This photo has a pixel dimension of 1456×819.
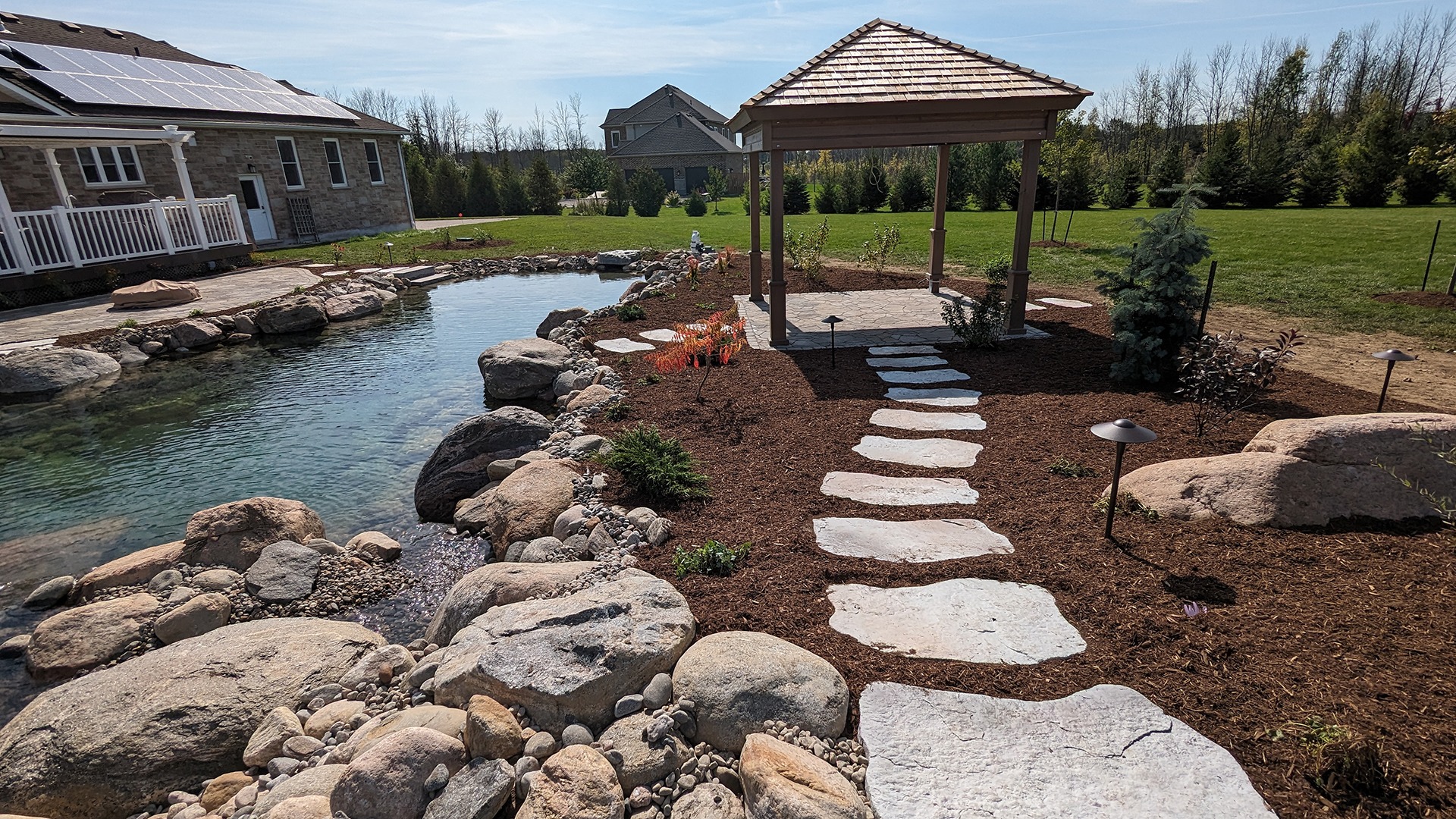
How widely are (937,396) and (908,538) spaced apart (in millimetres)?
2896

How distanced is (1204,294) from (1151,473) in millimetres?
2922

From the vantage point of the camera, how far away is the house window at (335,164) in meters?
22.1

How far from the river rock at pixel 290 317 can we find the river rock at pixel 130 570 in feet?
27.4

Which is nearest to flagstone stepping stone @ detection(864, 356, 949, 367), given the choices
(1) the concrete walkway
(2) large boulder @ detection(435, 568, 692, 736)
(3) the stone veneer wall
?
(2) large boulder @ detection(435, 568, 692, 736)

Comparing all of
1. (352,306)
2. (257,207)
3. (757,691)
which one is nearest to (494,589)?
(757,691)

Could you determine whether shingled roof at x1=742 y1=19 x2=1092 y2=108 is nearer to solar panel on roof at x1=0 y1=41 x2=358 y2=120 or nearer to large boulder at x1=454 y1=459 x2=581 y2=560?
large boulder at x1=454 y1=459 x2=581 y2=560

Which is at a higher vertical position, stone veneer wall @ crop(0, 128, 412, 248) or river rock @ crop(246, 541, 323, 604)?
stone veneer wall @ crop(0, 128, 412, 248)

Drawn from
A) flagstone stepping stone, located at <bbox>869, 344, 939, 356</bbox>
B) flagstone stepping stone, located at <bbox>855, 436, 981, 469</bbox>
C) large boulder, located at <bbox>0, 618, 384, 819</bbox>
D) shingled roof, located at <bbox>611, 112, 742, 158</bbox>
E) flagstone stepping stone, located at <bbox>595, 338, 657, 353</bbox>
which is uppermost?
shingled roof, located at <bbox>611, 112, 742, 158</bbox>

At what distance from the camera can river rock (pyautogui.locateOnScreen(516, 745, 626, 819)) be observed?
94.5 inches

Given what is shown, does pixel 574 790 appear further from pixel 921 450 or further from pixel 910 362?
pixel 910 362

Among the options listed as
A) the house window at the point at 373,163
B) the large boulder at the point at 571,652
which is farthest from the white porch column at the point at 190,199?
the large boulder at the point at 571,652

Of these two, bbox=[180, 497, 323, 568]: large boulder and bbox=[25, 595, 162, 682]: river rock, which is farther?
bbox=[180, 497, 323, 568]: large boulder

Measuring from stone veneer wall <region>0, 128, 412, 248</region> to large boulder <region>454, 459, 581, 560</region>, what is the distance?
54.3ft

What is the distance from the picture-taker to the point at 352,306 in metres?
13.7
